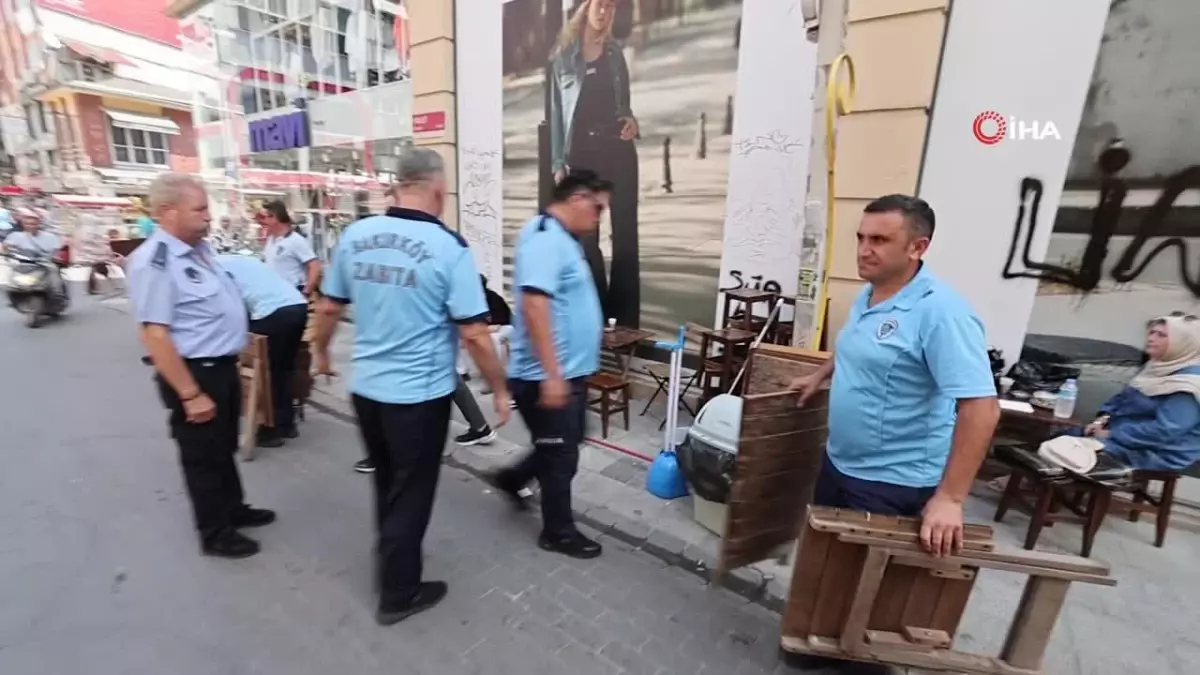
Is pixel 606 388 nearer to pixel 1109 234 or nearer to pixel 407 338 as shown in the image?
pixel 407 338

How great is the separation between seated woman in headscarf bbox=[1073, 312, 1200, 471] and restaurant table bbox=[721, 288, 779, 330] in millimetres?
2241

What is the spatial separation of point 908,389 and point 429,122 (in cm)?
692

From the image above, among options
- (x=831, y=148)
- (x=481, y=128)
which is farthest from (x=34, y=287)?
(x=831, y=148)

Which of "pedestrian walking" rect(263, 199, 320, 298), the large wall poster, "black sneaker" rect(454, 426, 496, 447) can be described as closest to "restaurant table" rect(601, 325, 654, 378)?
the large wall poster

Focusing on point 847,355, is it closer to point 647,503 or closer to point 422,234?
point 422,234

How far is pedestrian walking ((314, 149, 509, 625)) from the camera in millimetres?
2227

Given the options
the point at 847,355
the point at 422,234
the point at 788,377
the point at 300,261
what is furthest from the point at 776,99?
the point at 300,261

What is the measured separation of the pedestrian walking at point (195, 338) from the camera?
2.53 meters

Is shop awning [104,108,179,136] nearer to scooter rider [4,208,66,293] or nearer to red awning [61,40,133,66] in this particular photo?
red awning [61,40,133,66]

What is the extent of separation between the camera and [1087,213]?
347 centimetres

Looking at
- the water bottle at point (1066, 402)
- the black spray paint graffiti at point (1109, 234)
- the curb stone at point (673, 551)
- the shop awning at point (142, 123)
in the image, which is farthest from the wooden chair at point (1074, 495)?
the shop awning at point (142, 123)

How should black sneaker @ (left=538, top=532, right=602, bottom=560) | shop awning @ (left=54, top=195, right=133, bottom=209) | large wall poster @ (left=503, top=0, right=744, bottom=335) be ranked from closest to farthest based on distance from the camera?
black sneaker @ (left=538, top=532, right=602, bottom=560)
large wall poster @ (left=503, top=0, right=744, bottom=335)
shop awning @ (left=54, top=195, right=133, bottom=209)

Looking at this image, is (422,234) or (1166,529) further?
(1166,529)

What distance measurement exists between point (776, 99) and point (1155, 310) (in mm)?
2846
